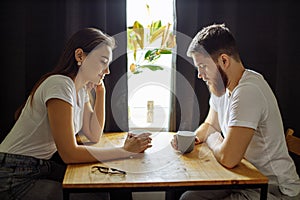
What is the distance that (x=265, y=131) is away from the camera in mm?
1614

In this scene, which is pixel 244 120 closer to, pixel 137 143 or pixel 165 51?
pixel 137 143

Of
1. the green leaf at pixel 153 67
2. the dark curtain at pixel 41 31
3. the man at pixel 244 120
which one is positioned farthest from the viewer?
the green leaf at pixel 153 67

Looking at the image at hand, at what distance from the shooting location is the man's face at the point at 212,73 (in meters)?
1.67

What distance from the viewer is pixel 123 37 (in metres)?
2.13

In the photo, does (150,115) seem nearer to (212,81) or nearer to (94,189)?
(212,81)

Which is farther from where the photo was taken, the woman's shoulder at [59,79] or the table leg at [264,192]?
the woman's shoulder at [59,79]

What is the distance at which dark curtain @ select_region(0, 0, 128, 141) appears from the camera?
2086mm

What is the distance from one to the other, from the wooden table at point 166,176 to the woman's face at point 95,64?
420 mm

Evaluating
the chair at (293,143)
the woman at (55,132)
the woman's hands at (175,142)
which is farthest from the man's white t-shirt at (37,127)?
the chair at (293,143)

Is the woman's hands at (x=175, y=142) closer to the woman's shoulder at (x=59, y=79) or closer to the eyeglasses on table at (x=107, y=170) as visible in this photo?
the eyeglasses on table at (x=107, y=170)

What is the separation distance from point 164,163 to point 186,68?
2.47ft

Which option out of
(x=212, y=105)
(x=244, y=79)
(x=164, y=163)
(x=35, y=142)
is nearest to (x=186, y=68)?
(x=212, y=105)

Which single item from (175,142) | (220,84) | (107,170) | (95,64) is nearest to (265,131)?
(220,84)

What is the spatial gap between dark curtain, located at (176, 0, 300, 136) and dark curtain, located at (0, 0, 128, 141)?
341 millimetres
